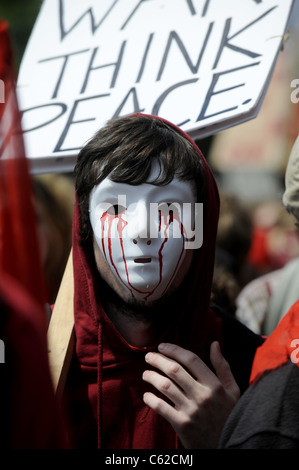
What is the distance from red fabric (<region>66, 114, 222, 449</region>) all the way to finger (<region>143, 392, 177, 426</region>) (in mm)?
59

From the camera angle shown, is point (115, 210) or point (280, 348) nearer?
point (280, 348)

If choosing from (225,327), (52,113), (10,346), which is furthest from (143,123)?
(10,346)

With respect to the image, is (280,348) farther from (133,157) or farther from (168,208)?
(133,157)

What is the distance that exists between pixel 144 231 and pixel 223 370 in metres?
0.39

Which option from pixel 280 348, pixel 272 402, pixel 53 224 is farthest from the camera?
pixel 53 224

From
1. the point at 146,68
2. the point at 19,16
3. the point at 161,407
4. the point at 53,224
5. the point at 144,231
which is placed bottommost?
the point at 161,407

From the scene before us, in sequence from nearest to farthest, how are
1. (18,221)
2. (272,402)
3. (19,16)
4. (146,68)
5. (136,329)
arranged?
(18,221) < (272,402) < (136,329) < (146,68) < (19,16)

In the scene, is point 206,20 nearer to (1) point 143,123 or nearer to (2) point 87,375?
(1) point 143,123

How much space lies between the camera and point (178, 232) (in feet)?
4.58

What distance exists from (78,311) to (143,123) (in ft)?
1.51

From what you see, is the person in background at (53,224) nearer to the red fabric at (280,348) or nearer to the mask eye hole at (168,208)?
the mask eye hole at (168,208)

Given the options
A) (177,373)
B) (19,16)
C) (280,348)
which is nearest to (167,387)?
(177,373)

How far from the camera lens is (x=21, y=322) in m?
0.85

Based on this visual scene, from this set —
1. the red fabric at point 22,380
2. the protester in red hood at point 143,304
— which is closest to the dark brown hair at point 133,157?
the protester in red hood at point 143,304
